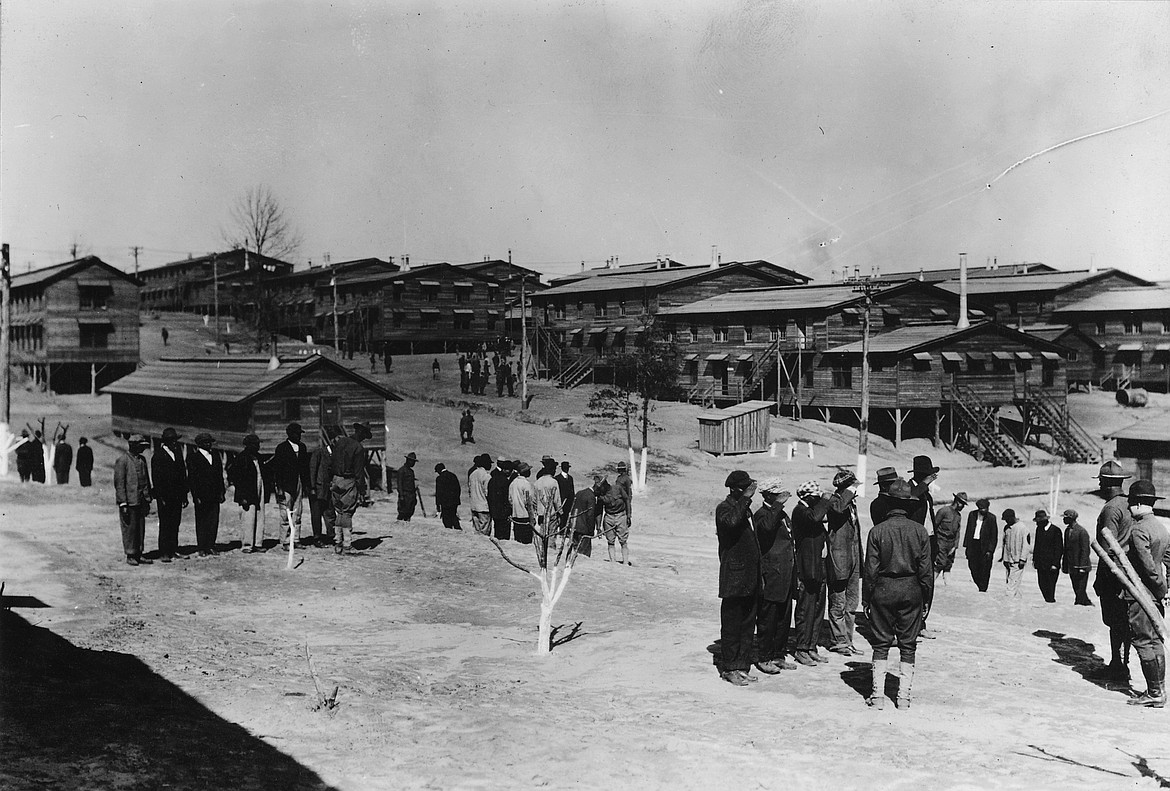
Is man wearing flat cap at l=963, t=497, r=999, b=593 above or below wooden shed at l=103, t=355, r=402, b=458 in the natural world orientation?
below

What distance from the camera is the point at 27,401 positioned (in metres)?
42.5

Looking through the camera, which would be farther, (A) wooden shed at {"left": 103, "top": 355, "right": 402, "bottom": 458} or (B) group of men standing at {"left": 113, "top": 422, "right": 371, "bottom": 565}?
(A) wooden shed at {"left": 103, "top": 355, "right": 402, "bottom": 458}

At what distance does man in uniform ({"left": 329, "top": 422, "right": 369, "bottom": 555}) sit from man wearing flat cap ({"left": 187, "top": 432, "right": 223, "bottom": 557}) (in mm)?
1661

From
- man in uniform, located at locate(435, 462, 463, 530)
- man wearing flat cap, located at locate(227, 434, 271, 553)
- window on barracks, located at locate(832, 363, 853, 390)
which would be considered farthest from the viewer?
window on barracks, located at locate(832, 363, 853, 390)

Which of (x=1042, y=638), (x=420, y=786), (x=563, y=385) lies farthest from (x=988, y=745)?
(x=563, y=385)

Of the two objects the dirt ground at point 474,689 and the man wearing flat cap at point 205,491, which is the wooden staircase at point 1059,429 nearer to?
the dirt ground at point 474,689

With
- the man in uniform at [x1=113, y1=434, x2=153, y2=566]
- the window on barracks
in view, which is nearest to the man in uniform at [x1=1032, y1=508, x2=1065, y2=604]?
the man in uniform at [x1=113, y1=434, x2=153, y2=566]

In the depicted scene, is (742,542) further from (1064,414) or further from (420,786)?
(1064,414)

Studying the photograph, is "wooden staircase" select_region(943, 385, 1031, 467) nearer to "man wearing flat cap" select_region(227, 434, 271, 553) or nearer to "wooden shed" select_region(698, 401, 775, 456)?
"wooden shed" select_region(698, 401, 775, 456)

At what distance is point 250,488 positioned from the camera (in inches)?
561

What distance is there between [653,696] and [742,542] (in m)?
1.52

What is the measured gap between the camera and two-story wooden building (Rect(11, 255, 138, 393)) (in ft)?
149

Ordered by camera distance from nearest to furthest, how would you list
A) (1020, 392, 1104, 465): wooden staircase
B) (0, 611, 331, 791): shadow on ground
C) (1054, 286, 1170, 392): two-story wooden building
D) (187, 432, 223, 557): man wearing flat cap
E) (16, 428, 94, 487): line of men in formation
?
(0, 611, 331, 791): shadow on ground < (187, 432, 223, 557): man wearing flat cap < (16, 428, 94, 487): line of men in formation < (1020, 392, 1104, 465): wooden staircase < (1054, 286, 1170, 392): two-story wooden building

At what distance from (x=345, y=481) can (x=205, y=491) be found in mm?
1977
